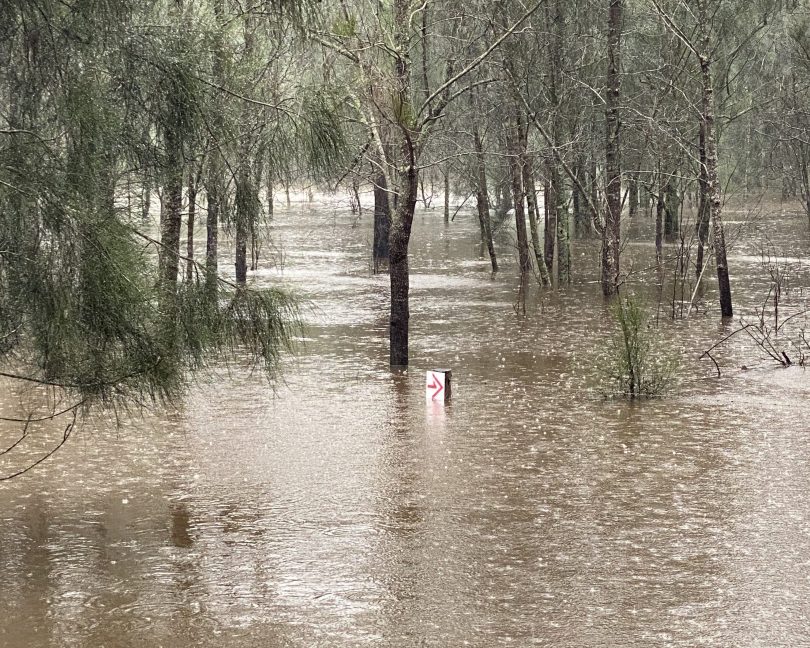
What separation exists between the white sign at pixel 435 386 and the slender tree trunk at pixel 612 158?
846cm

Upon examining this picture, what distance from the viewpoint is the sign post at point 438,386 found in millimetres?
12562

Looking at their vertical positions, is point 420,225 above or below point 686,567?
above

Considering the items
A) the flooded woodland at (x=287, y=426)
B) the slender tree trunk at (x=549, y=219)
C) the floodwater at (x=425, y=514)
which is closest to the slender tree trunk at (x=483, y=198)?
the slender tree trunk at (x=549, y=219)

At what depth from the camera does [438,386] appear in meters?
12.6

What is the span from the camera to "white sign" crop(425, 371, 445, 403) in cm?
1257

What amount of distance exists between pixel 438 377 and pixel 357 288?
11.6 metres

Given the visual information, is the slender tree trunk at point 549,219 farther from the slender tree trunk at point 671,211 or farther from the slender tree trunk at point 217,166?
the slender tree trunk at point 217,166

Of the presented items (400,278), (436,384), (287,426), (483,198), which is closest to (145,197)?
(287,426)

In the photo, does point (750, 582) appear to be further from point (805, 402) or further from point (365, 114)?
point (365, 114)

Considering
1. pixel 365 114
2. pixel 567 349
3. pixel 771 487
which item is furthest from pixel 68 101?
pixel 567 349

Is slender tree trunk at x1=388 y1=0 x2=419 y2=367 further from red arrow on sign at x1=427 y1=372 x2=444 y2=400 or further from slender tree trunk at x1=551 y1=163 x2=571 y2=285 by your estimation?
slender tree trunk at x1=551 y1=163 x2=571 y2=285

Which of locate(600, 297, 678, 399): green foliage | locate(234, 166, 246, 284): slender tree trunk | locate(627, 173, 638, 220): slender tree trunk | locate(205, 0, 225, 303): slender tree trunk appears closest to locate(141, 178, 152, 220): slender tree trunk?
locate(205, 0, 225, 303): slender tree trunk

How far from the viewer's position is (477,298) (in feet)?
73.3

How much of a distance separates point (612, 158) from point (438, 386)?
372 inches
